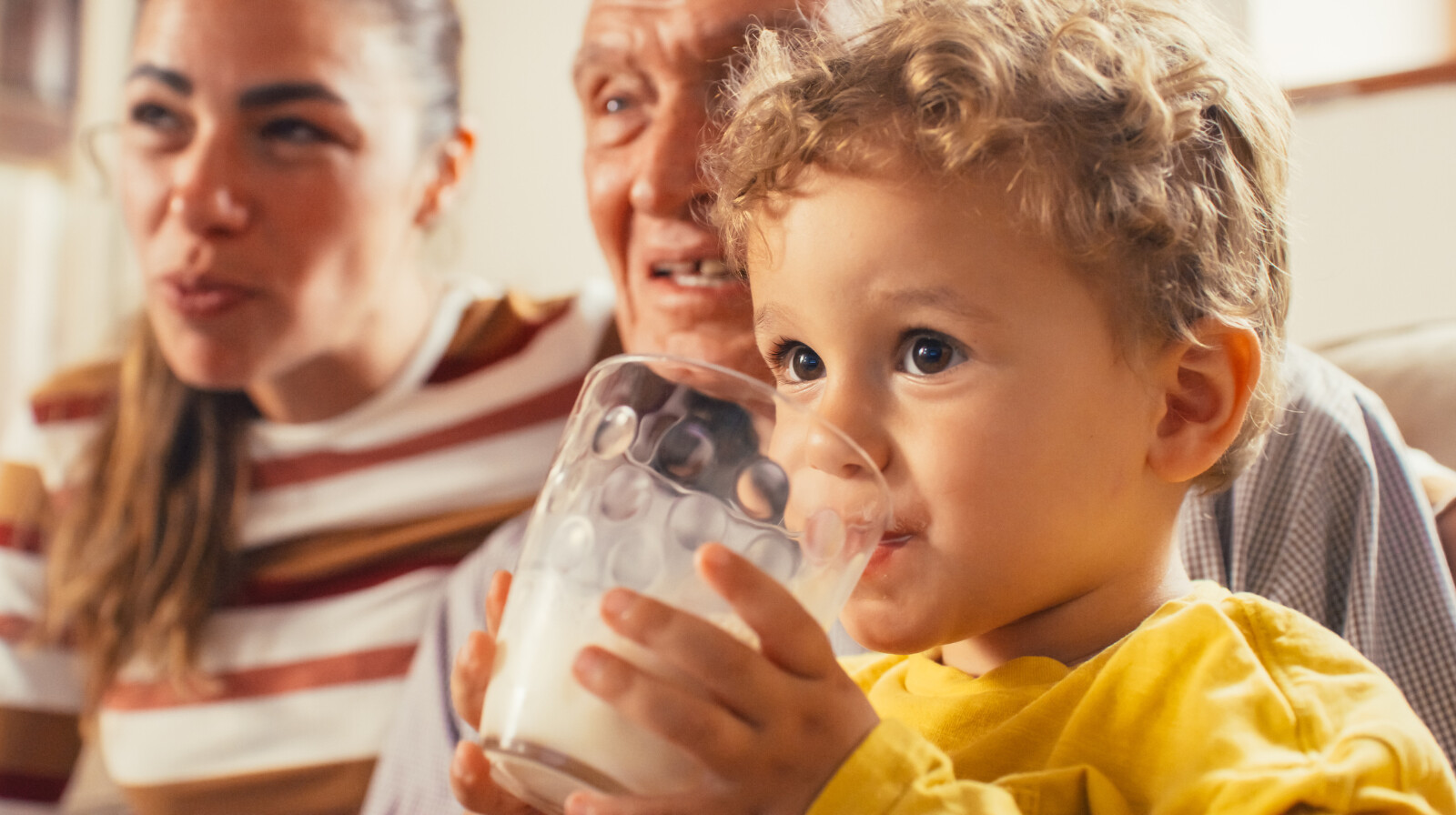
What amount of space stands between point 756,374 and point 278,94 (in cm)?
82

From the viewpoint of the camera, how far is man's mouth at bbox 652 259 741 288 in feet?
3.74

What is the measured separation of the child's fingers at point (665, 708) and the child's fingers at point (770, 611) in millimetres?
38

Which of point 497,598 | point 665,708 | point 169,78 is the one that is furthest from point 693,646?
point 169,78

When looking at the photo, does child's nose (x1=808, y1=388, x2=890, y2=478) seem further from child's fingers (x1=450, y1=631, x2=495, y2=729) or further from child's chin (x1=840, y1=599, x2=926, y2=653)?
child's fingers (x1=450, y1=631, x2=495, y2=729)

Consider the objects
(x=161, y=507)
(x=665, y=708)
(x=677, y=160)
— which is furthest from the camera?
(x=161, y=507)

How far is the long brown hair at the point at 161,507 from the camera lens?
169 centimetres

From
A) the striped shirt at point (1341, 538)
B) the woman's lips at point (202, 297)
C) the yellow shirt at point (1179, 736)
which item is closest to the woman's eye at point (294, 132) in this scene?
the woman's lips at point (202, 297)

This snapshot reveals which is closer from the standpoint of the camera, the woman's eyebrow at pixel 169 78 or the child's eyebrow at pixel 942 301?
the child's eyebrow at pixel 942 301

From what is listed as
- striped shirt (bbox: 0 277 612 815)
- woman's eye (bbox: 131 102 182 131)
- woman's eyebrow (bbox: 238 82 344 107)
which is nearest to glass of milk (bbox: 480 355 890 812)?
striped shirt (bbox: 0 277 612 815)

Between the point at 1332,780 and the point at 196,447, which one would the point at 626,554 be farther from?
the point at 196,447

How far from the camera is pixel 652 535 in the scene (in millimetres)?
581

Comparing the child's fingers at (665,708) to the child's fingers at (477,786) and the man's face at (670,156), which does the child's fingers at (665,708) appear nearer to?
the child's fingers at (477,786)

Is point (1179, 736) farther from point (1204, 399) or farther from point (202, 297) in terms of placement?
point (202, 297)

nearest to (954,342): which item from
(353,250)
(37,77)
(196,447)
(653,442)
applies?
(653,442)
